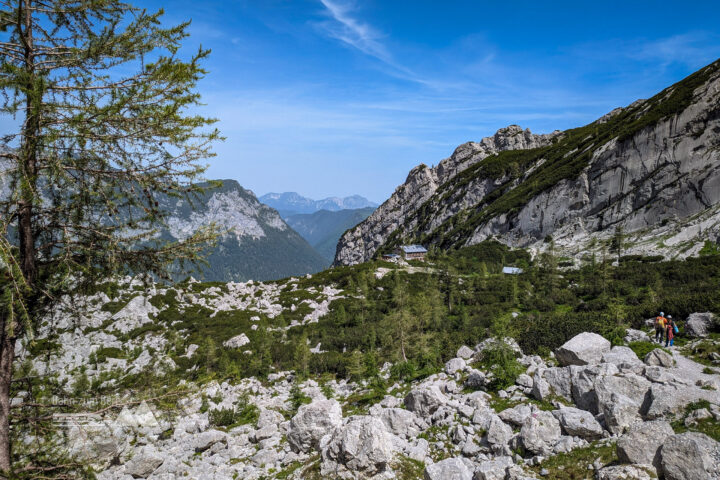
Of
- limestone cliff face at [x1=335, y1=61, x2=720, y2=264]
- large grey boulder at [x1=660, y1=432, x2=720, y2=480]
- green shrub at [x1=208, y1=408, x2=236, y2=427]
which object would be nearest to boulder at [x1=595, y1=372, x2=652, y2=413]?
large grey boulder at [x1=660, y1=432, x2=720, y2=480]

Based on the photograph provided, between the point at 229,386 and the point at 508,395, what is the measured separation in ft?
53.8

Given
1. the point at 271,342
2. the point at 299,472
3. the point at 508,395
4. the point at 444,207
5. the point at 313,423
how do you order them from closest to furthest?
the point at 299,472, the point at 313,423, the point at 508,395, the point at 271,342, the point at 444,207

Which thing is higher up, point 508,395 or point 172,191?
point 172,191

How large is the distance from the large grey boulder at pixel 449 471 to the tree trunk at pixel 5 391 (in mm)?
7258

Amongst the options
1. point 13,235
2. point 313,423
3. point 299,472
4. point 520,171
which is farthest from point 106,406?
point 520,171

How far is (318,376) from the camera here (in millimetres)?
22562

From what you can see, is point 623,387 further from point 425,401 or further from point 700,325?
point 700,325

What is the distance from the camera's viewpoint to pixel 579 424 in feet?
28.2

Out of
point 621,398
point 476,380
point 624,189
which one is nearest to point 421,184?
point 624,189

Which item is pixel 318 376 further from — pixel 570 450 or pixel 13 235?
pixel 13 235

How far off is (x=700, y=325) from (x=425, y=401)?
1176cm

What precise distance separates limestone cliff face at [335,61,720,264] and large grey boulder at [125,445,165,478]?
49747 millimetres

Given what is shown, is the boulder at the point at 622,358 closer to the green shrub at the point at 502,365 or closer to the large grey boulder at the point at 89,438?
the green shrub at the point at 502,365

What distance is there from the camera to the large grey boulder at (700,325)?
552 inches
